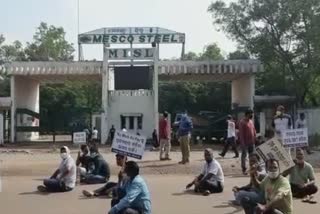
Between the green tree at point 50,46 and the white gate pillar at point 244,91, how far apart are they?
30.5 m

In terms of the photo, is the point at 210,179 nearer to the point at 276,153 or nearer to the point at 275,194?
the point at 276,153

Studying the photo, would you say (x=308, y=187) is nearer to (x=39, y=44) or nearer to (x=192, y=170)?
(x=192, y=170)

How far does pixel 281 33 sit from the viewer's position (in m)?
37.9

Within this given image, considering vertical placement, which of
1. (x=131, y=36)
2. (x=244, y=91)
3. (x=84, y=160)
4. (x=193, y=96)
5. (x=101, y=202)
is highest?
(x=131, y=36)

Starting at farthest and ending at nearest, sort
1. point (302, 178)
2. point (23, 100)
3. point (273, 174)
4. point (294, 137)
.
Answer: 1. point (23, 100)
2. point (294, 137)
3. point (302, 178)
4. point (273, 174)

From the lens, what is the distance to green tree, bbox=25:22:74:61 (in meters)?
71.2

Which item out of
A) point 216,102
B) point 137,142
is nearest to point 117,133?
point 137,142

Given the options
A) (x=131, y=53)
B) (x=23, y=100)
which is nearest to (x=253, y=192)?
(x=131, y=53)

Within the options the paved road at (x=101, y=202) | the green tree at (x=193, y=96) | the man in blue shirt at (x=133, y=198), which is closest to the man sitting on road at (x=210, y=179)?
the paved road at (x=101, y=202)

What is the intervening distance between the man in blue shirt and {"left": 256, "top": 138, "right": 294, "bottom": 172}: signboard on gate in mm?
3938

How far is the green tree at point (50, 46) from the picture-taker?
71188 mm

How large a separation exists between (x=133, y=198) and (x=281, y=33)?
30.3 metres

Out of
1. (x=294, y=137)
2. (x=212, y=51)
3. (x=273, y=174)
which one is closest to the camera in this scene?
(x=273, y=174)

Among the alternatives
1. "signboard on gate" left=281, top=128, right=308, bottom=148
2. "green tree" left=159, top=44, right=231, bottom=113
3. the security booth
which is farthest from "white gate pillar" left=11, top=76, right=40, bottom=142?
"signboard on gate" left=281, top=128, right=308, bottom=148
